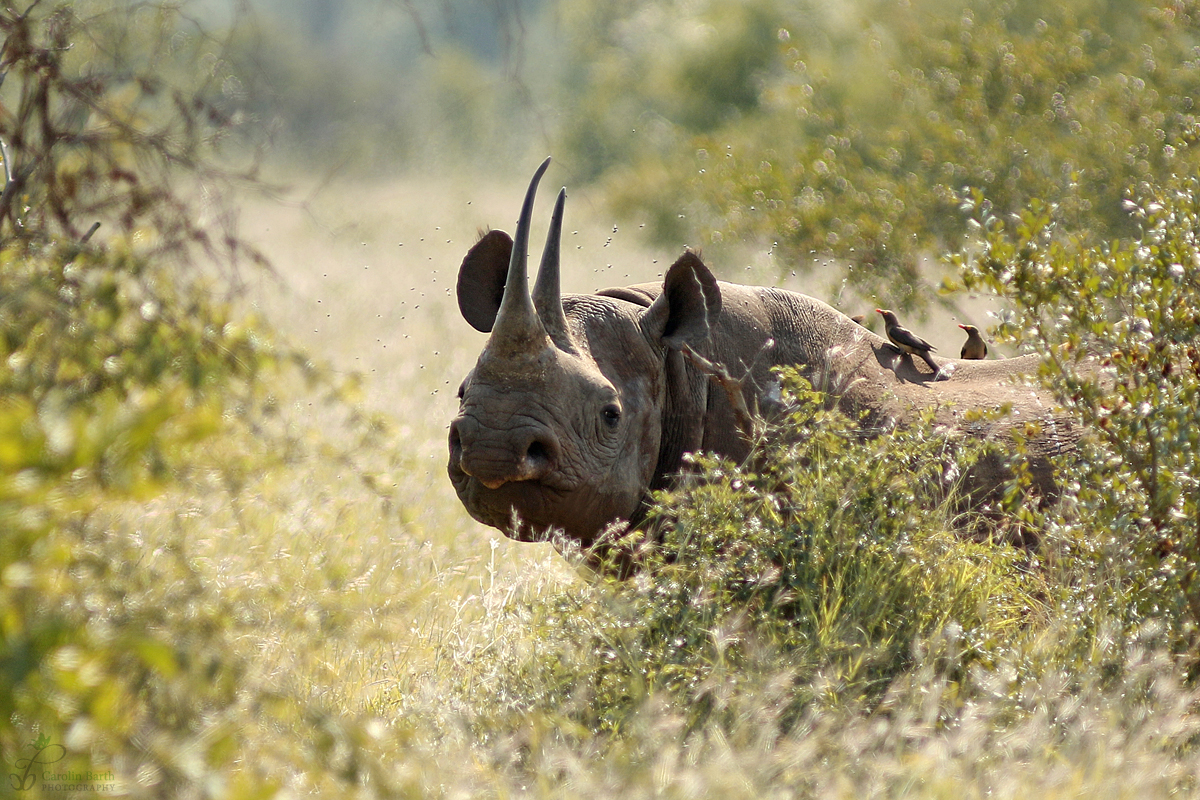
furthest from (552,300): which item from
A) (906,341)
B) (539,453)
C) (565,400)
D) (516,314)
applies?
(906,341)

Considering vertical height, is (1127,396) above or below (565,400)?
above

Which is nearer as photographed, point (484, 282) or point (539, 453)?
point (539, 453)

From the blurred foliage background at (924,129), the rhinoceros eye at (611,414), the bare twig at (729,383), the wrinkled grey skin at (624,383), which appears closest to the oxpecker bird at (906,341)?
the wrinkled grey skin at (624,383)

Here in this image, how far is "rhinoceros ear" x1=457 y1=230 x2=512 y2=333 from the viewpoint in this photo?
5.13m

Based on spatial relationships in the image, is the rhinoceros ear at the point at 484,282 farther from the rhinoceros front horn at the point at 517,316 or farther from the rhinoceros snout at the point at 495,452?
the rhinoceros snout at the point at 495,452

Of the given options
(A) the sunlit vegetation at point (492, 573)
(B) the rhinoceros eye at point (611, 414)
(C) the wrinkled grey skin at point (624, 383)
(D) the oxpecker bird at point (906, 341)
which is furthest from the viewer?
(D) the oxpecker bird at point (906, 341)

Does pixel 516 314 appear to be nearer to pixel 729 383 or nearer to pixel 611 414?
pixel 611 414

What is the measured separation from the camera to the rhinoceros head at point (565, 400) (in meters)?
4.13

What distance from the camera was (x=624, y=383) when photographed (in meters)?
4.69

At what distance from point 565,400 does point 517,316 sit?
0.34 metres

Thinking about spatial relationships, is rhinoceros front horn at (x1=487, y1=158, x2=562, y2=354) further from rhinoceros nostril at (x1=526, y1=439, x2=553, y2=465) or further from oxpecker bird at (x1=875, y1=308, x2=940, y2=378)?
oxpecker bird at (x1=875, y1=308, x2=940, y2=378)

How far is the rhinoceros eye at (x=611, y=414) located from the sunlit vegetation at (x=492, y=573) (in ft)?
1.18

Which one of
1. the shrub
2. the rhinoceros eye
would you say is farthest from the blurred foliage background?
the rhinoceros eye

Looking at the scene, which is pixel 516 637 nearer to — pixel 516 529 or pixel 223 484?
pixel 516 529
